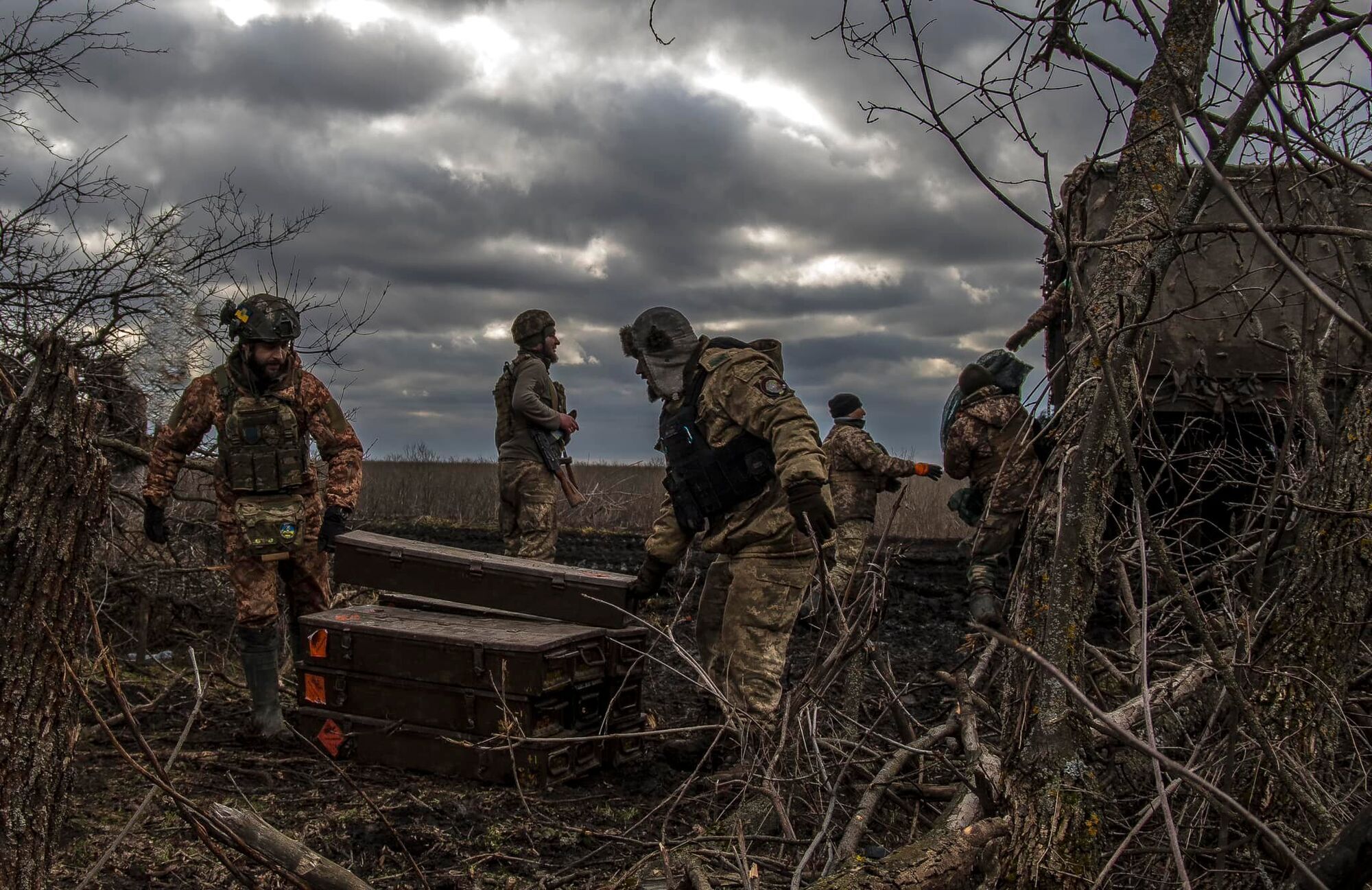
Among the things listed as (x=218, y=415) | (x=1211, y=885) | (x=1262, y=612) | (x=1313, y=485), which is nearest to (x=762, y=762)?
(x=1211, y=885)

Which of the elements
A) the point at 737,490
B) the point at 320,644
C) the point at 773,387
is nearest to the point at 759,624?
the point at 737,490

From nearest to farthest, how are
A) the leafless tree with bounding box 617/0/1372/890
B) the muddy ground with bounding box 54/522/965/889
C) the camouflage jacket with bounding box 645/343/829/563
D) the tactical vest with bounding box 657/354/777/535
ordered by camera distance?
the leafless tree with bounding box 617/0/1372/890, the muddy ground with bounding box 54/522/965/889, the camouflage jacket with bounding box 645/343/829/563, the tactical vest with bounding box 657/354/777/535

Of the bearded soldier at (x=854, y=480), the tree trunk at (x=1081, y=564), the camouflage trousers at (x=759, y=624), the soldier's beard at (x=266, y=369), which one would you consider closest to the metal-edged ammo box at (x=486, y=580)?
the camouflage trousers at (x=759, y=624)

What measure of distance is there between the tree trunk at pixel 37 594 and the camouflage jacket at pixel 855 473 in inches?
257

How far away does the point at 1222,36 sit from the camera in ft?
8.11

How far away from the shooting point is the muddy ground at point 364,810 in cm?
364

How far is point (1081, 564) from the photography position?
96.7 inches

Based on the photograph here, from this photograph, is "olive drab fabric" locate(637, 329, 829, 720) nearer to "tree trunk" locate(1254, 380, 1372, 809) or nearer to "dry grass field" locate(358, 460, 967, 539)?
"tree trunk" locate(1254, 380, 1372, 809)

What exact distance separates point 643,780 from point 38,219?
17.4 ft

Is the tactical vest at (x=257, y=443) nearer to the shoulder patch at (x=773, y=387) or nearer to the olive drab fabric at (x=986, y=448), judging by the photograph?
the shoulder patch at (x=773, y=387)

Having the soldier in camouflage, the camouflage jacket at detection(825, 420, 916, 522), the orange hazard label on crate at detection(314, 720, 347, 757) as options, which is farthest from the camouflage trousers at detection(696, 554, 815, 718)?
the camouflage jacket at detection(825, 420, 916, 522)

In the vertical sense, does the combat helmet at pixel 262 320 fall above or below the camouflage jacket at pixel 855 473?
above

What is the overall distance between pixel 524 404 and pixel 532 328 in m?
0.62

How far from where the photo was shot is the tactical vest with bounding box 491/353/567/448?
8.36 meters
